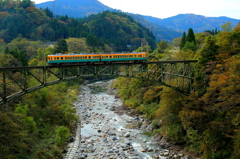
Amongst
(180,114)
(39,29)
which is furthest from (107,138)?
(39,29)

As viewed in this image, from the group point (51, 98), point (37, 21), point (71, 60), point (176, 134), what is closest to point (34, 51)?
point (37, 21)

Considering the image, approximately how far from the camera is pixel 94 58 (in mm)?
25234

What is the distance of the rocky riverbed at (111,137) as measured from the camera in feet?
77.1

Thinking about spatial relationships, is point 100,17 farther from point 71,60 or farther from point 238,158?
point 238,158

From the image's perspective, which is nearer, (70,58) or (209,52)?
(70,58)

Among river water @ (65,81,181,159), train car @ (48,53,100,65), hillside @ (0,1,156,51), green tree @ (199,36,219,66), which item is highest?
hillside @ (0,1,156,51)

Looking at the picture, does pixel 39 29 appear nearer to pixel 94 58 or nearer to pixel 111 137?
pixel 94 58

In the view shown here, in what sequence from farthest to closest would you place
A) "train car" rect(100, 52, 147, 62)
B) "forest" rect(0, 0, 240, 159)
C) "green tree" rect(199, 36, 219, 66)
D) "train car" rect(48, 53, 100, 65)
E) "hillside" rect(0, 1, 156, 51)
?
"hillside" rect(0, 1, 156, 51) → "train car" rect(100, 52, 147, 62) → "green tree" rect(199, 36, 219, 66) → "train car" rect(48, 53, 100, 65) → "forest" rect(0, 0, 240, 159)

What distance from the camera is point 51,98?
29172 mm

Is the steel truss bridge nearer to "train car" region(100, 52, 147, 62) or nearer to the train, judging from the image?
the train

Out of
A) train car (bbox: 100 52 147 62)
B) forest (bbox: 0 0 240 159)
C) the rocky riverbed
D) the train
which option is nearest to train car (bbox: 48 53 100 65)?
the train

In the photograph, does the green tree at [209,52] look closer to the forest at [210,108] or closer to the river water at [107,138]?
the forest at [210,108]

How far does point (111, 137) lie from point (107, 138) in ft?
1.65

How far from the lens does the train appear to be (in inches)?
921
